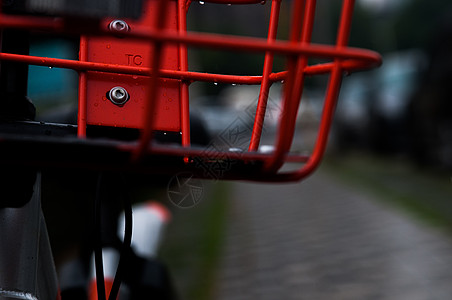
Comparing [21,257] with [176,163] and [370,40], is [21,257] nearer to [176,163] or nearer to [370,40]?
[176,163]

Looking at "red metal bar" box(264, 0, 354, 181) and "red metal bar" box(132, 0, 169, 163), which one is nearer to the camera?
"red metal bar" box(132, 0, 169, 163)

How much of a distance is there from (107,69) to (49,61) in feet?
0.39

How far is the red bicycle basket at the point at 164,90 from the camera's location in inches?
29.3

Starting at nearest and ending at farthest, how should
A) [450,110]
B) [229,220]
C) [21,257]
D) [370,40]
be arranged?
[21,257], [229,220], [450,110], [370,40]

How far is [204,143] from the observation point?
5.42 feet

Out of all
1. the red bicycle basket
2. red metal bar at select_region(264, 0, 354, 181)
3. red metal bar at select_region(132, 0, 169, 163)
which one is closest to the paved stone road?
the red bicycle basket

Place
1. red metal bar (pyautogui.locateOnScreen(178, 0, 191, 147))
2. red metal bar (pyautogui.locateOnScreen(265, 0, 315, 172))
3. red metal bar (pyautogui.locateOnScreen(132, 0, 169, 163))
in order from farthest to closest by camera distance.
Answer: red metal bar (pyautogui.locateOnScreen(178, 0, 191, 147))
red metal bar (pyautogui.locateOnScreen(265, 0, 315, 172))
red metal bar (pyautogui.locateOnScreen(132, 0, 169, 163))

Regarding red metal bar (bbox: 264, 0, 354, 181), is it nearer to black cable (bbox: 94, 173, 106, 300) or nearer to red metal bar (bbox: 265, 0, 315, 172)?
red metal bar (bbox: 265, 0, 315, 172)

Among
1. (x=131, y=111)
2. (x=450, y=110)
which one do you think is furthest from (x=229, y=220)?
(x=131, y=111)

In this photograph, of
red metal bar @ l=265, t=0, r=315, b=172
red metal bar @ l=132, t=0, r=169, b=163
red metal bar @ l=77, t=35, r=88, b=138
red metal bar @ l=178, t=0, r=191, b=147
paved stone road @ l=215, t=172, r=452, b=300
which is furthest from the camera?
paved stone road @ l=215, t=172, r=452, b=300

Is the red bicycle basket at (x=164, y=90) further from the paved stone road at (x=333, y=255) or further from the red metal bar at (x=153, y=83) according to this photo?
the paved stone road at (x=333, y=255)

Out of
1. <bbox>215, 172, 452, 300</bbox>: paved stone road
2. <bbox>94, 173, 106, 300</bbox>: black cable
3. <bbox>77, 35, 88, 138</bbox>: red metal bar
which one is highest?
<bbox>77, 35, 88, 138</bbox>: red metal bar

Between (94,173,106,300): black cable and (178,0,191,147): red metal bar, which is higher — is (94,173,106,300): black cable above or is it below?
below

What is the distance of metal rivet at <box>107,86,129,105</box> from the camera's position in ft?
3.92
